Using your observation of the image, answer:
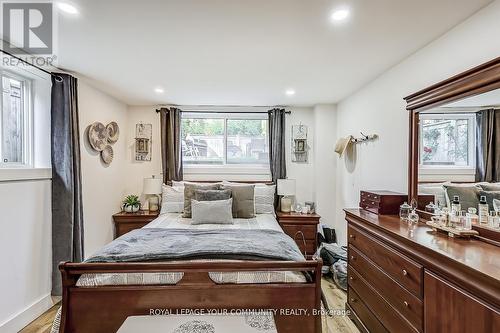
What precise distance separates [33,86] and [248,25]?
2.27 metres

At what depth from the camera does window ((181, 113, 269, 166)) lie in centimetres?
466

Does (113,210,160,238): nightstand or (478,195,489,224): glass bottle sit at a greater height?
(478,195,489,224): glass bottle

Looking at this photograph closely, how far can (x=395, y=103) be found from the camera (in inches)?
106

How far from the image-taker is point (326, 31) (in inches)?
79.0

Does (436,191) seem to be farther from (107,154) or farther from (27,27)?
(107,154)

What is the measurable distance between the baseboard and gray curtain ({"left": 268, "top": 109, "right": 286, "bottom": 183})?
10.2 ft

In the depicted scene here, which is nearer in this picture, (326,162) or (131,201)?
(131,201)

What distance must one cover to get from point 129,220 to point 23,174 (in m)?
1.72

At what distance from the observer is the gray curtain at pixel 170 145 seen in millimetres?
4395

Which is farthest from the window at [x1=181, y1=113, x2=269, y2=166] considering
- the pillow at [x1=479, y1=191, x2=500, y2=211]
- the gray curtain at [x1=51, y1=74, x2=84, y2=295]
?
the pillow at [x1=479, y1=191, x2=500, y2=211]

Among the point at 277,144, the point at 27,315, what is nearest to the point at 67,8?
the point at 27,315

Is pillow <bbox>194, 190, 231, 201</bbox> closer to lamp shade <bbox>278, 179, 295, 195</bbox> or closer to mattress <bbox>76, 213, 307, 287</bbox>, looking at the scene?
lamp shade <bbox>278, 179, 295, 195</bbox>

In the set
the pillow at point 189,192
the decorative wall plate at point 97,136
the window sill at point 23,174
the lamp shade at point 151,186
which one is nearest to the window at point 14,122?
the window sill at point 23,174

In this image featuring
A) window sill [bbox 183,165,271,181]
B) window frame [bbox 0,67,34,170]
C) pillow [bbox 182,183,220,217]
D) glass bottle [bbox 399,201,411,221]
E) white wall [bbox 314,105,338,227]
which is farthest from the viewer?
window sill [bbox 183,165,271,181]
